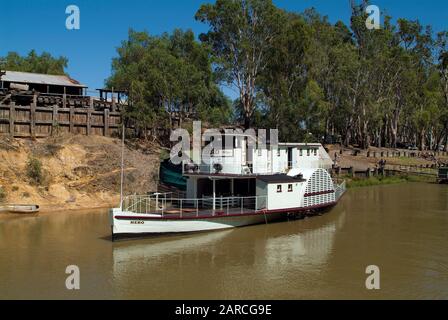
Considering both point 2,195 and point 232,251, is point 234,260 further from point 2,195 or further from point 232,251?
point 2,195

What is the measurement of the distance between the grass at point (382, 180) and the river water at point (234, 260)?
70.1ft

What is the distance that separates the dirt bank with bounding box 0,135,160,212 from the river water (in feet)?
9.99

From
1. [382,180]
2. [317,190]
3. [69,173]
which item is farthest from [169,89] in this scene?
[382,180]

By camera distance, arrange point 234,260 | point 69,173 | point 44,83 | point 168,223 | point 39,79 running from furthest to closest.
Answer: point 39,79, point 44,83, point 69,173, point 168,223, point 234,260

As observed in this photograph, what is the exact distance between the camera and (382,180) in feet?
188

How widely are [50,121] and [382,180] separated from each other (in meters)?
39.7

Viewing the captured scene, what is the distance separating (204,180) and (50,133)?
18456mm

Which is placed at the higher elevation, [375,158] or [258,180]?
[375,158]

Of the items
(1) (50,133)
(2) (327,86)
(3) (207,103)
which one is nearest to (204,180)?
(1) (50,133)

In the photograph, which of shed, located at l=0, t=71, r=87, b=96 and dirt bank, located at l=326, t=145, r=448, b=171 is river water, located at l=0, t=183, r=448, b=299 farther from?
dirt bank, located at l=326, t=145, r=448, b=171

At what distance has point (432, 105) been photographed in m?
77.7

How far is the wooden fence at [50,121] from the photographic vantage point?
39.9m

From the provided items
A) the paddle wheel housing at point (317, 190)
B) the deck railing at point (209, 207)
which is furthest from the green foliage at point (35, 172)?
the paddle wheel housing at point (317, 190)
